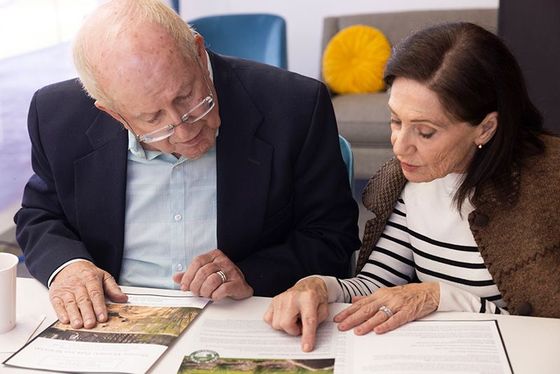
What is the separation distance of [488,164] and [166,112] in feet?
2.14

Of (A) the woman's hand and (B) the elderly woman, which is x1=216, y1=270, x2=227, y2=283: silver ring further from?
(A) the woman's hand

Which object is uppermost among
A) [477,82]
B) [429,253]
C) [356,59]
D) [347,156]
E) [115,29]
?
[115,29]

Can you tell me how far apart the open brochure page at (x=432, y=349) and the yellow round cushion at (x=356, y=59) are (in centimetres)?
339

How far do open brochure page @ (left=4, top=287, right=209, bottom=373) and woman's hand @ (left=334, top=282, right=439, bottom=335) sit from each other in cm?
28

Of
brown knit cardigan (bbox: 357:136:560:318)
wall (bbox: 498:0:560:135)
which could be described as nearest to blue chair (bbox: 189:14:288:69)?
wall (bbox: 498:0:560:135)

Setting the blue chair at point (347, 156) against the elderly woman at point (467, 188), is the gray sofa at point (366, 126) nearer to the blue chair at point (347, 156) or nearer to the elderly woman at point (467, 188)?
the blue chair at point (347, 156)

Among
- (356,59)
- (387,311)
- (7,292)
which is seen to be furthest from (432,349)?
(356,59)

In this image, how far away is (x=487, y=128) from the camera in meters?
1.48

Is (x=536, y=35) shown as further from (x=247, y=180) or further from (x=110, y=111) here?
(x=110, y=111)

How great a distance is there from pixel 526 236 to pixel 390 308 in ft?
1.16

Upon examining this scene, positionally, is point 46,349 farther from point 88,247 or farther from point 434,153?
point 434,153

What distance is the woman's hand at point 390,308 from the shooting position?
130cm

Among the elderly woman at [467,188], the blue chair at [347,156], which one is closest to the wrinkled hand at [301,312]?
the elderly woman at [467,188]

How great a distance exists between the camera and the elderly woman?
1.39 metres
